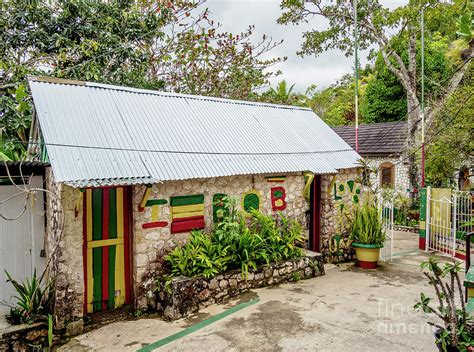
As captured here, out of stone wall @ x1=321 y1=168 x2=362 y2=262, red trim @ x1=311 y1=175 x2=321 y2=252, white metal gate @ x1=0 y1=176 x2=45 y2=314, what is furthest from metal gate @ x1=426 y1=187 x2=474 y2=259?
white metal gate @ x1=0 y1=176 x2=45 y2=314

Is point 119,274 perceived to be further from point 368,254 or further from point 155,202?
point 368,254

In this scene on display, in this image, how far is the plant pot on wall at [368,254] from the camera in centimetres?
876

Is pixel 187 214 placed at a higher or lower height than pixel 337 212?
higher

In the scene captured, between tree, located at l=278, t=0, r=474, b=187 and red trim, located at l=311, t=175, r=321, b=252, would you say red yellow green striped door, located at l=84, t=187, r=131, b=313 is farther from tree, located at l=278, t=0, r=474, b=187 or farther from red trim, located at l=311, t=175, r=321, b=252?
tree, located at l=278, t=0, r=474, b=187

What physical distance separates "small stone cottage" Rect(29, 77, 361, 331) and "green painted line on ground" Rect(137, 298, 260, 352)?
1.18 metres

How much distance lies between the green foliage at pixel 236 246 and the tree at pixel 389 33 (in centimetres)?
905

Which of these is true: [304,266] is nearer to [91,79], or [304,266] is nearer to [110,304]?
[110,304]

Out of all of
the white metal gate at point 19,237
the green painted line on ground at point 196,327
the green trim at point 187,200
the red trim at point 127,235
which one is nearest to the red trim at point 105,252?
the red trim at point 127,235

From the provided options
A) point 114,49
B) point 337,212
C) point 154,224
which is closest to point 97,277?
point 154,224

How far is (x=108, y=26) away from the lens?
11.2 meters

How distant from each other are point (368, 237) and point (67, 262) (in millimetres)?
6818

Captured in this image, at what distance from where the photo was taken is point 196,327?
557cm

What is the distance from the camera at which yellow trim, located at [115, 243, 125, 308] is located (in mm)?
6379

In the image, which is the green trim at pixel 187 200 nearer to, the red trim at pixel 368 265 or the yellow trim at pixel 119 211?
the yellow trim at pixel 119 211
